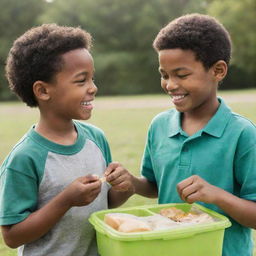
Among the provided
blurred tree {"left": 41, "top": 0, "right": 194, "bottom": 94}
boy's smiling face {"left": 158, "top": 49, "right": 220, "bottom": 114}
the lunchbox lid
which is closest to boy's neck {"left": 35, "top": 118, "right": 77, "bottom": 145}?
the lunchbox lid

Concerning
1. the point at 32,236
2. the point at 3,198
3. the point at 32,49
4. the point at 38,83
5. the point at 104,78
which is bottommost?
the point at 104,78

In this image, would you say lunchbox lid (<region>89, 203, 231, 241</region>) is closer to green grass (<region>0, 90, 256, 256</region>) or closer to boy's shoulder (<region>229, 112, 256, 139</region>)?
boy's shoulder (<region>229, 112, 256, 139</region>)

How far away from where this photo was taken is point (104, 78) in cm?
4331

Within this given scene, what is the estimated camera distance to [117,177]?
250 cm

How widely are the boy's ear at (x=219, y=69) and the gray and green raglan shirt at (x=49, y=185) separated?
757mm

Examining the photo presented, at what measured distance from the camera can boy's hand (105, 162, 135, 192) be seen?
248 cm

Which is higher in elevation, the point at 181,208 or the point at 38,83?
the point at 38,83

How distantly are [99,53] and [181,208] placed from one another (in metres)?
43.5

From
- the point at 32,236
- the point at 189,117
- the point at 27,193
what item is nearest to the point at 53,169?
the point at 27,193

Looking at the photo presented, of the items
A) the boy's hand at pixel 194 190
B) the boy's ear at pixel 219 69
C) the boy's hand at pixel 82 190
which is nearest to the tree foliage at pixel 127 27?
the boy's ear at pixel 219 69

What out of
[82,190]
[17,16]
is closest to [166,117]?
[82,190]

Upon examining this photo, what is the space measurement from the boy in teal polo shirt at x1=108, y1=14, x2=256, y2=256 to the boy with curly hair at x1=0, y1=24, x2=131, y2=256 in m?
0.33

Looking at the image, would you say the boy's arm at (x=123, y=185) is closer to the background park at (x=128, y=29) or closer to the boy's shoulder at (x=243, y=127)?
the boy's shoulder at (x=243, y=127)

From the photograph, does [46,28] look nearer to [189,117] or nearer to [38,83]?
[38,83]
